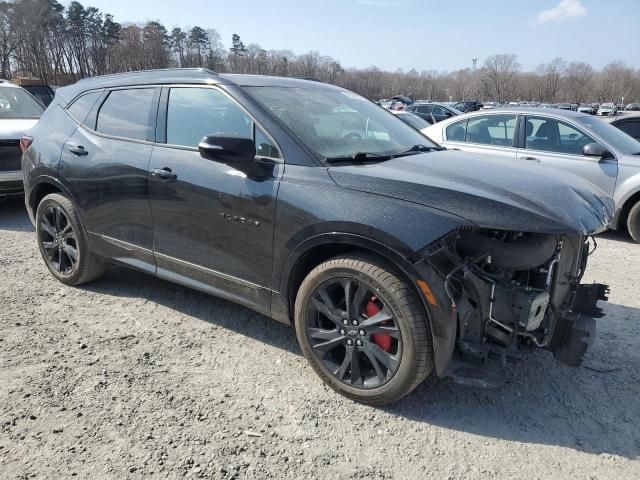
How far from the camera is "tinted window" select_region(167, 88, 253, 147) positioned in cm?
324

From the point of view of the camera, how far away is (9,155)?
7.07 meters

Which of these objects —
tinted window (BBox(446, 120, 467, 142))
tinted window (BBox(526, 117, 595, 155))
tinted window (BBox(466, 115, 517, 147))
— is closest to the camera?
tinted window (BBox(526, 117, 595, 155))

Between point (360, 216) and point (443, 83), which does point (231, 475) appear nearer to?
point (360, 216)

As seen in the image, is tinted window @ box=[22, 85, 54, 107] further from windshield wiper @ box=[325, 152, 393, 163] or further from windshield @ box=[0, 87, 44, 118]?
windshield wiper @ box=[325, 152, 393, 163]

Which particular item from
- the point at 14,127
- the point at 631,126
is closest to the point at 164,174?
the point at 14,127

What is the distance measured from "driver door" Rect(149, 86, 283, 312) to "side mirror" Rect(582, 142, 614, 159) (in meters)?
4.84

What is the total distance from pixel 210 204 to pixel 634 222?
18.5 ft

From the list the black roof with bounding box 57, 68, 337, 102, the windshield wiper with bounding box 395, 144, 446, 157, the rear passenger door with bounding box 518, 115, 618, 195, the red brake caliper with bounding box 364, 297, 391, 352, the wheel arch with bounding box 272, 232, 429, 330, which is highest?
the black roof with bounding box 57, 68, 337, 102

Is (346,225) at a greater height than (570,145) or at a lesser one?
lesser

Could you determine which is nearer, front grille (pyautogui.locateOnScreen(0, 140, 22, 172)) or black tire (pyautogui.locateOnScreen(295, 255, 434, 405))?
black tire (pyautogui.locateOnScreen(295, 255, 434, 405))

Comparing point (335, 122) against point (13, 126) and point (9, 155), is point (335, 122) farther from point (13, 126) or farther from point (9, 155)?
point (13, 126)

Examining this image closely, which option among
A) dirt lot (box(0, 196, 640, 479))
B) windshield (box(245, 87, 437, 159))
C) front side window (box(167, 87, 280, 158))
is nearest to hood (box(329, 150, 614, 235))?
windshield (box(245, 87, 437, 159))

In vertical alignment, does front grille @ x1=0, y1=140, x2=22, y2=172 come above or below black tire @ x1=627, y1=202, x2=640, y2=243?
above

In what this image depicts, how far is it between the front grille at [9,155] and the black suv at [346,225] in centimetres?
396
